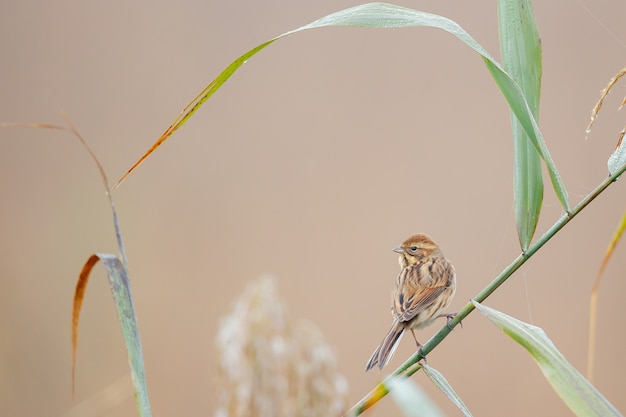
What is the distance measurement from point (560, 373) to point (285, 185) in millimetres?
3161

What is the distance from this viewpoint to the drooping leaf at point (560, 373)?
0.69 meters

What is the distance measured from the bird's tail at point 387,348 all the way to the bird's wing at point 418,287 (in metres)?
0.03

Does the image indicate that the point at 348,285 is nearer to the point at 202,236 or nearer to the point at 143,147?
the point at 202,236

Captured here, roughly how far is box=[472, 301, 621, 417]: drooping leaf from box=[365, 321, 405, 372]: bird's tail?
449 millimetres

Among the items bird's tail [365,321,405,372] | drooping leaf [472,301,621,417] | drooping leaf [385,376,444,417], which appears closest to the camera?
drooping leaf [385,376,444,417]

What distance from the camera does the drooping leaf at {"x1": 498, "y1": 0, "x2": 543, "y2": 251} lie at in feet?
3.09

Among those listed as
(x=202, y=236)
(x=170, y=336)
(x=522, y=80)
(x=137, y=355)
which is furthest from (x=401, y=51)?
(x=137, y=355)

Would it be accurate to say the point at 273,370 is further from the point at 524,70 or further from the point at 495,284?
the point at 524,70

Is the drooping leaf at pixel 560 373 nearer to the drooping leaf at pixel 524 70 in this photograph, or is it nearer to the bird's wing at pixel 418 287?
the drooping leaf at pixel 524 70

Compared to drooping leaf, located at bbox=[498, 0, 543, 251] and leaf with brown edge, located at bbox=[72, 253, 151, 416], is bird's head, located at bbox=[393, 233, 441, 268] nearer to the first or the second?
drooping leaf, located at bbox=[498, 0, 543, 251]

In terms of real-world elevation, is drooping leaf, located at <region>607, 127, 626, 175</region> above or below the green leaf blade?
below

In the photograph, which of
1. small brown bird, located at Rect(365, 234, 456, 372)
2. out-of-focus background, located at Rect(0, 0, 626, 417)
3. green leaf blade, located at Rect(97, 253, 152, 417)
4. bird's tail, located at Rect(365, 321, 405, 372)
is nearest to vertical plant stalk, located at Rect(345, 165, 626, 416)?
green leaf blade, located at Rect(97, 253, 152, 417)

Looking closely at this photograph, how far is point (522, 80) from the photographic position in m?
0.96

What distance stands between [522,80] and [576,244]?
2950 millimetres
